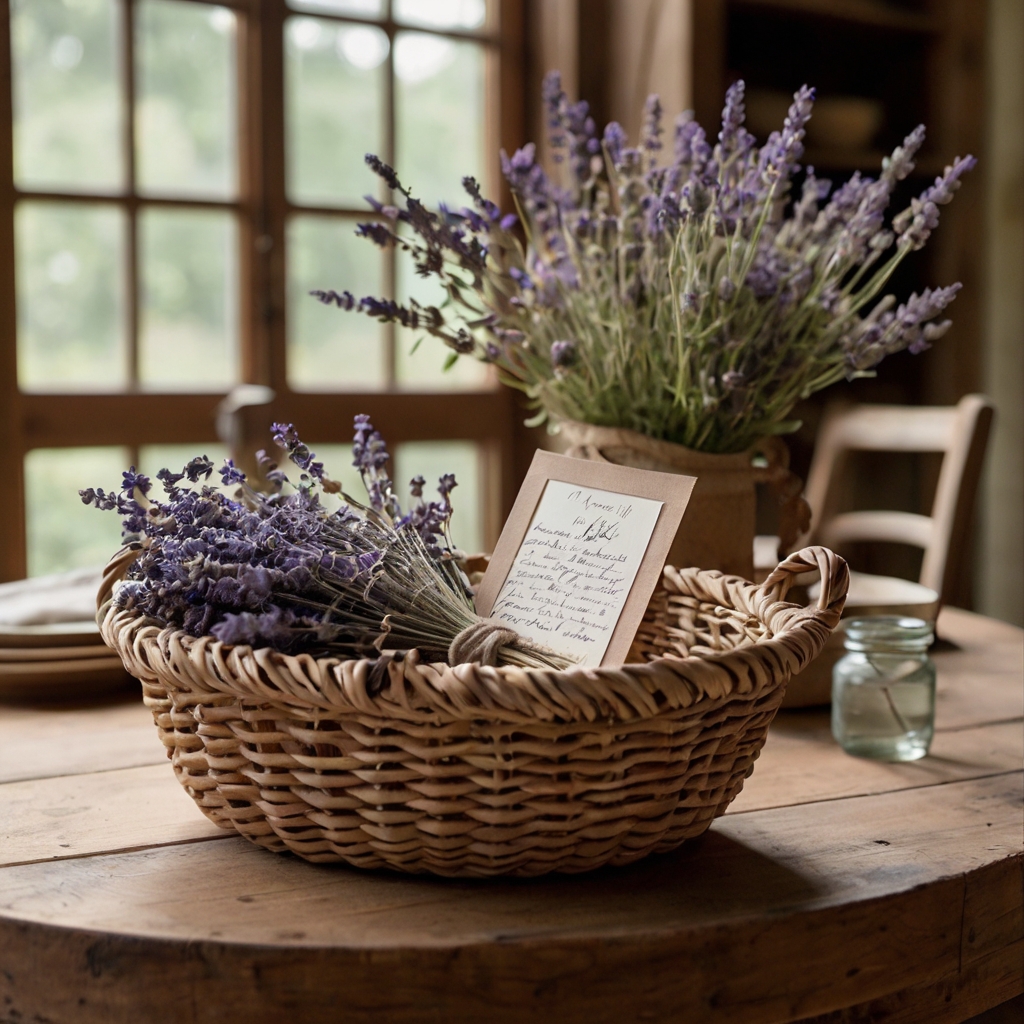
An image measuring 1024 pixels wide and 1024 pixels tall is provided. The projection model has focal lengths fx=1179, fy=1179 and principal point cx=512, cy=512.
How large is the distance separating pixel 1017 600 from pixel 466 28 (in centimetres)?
201

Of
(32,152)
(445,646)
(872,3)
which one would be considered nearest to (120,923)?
(445,646)

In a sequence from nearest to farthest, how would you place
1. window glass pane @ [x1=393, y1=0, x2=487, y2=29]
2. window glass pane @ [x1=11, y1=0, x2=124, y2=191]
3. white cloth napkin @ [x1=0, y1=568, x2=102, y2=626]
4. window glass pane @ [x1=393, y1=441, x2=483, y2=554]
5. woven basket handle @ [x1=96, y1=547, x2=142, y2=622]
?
woven basket handle @ [x1=96, y1=547, x2=142, y2=622] < white cloth napkin @ [x1=0, y1=568, x2=102, y2=626] < window glass pane @ [x1=11, y1=0, x2=124, y2=191] < window glass pane @ [x1=393, y1=0, x2=487, y2=29] < window glass pane @ [x1=393, y1=441, x2=483, y2=554]

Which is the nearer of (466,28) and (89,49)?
(89,49)

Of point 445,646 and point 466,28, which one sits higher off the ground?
point 466,28

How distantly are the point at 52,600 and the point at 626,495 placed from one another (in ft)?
2.47

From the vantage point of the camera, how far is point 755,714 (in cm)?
72

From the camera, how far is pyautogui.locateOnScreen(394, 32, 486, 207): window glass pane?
2625 mm

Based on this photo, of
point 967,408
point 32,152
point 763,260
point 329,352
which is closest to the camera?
point 763,260

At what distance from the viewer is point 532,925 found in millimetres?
639

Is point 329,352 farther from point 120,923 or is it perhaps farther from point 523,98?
point 120,923

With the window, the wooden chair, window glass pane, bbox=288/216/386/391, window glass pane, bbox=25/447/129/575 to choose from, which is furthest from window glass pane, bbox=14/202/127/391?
the wooden chair

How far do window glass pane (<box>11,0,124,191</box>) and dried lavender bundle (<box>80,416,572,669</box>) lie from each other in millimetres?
1713

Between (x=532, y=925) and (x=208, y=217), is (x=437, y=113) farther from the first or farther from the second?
(x=532, y=925)

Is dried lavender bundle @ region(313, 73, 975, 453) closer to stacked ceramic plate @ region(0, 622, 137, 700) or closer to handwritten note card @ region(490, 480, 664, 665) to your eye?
handwritten note card @ region(490, 480, 664, 665)
